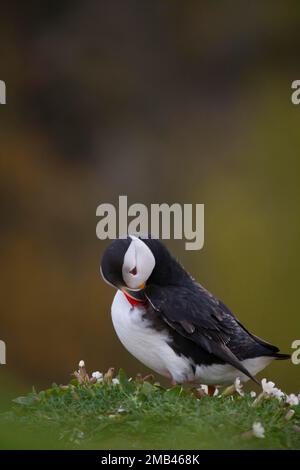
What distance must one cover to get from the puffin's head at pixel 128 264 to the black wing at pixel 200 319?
0.10 meters

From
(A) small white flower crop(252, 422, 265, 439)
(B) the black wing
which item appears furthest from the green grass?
(B) the black wing

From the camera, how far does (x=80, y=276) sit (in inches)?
309

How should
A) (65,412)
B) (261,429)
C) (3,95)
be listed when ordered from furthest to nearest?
(3,95)
(65,412)
(261,429)

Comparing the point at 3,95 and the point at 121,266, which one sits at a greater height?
the point at 3,95

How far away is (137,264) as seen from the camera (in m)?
3.39

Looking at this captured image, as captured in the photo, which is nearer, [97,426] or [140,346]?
[97,426]

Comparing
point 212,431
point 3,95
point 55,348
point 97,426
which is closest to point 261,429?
point 212,431

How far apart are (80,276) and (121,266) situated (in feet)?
15.0

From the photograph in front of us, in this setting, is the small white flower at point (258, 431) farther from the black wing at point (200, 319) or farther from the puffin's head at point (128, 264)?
the puffin's head at point (128, 264)

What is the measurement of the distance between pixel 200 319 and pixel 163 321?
136 mm

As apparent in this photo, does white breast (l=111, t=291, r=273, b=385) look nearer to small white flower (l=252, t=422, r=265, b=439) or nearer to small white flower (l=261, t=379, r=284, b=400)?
small white flower (l=261, t=379, r=284, b=400)

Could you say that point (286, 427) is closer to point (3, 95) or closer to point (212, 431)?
point (212, 431)

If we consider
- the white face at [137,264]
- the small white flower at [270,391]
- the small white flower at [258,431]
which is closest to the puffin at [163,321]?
the white face at [137,264]

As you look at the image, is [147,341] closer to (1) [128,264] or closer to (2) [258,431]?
(1) [128,264]
